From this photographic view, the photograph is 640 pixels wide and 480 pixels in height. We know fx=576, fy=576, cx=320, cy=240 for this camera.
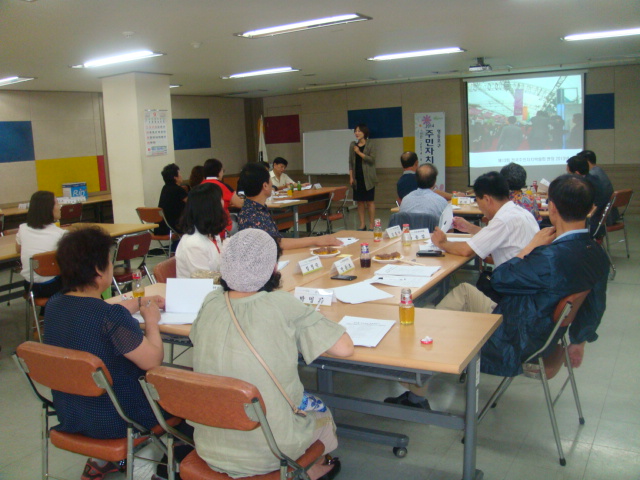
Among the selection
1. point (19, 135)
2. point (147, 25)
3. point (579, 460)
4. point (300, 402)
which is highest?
point (147, 25)

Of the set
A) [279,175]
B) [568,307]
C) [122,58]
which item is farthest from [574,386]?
[279,175]

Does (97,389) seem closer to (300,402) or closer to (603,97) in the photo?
(300,402)

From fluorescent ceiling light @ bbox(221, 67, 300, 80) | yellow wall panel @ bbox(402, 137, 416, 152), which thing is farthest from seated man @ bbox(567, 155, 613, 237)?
yellow wall panel @ bbox(402, 137, 416, 152)

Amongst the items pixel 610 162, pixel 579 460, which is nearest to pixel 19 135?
pixel 579 460

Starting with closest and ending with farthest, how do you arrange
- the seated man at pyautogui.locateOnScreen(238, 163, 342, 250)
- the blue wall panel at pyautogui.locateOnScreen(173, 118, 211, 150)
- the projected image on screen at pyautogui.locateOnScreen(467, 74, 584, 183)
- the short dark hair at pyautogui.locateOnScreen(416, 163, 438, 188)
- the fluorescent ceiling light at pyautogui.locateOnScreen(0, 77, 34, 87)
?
the seated man at pyautogui.locateOnScreen(238, 163, 342, 250), the short dark hair at pyautogui.locateOnScreen(416, 163, 438, 188), the fluorescent ceiling light at pyautogui.locateOnScreen(0, 77, 34, 87), the projected image on screen at pyautogui.locateOnScreen(467, 74, 584, 183), the blue wall panel at pyautogui.locateOnScreen(173, 118, 211, 150)

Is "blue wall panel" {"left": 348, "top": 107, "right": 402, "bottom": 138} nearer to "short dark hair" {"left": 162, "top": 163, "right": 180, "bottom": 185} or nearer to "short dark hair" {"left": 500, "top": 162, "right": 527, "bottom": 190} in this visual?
"short dark hair" {"left": 162, "top": 163, "right": 180, "bottom": 185}

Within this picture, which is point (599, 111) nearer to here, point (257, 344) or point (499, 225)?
point (499, 225)

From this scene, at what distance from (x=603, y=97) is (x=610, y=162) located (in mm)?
1117

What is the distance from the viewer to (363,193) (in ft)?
30.6

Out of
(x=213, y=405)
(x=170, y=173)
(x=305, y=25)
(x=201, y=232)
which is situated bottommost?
(x=213, y=405)

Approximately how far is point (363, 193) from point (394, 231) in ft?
15.5

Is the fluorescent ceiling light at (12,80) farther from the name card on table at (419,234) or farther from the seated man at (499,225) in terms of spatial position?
the seated man at (499,225)

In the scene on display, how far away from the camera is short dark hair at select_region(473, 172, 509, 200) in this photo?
358 centimetres

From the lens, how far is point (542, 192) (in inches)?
287
